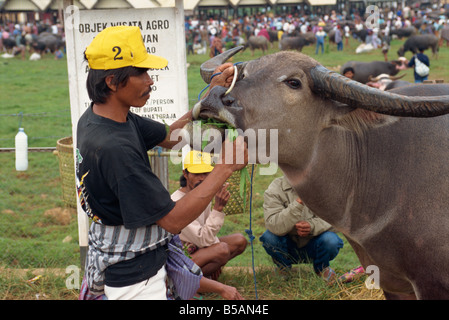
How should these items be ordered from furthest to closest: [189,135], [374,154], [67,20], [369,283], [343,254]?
1. [343,254]
2. [67,20]
3. [369,283]
4. [374,154]
5. [189,135]

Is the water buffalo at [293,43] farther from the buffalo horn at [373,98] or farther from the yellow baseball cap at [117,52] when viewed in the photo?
the yellow baseball cap at [117,52]

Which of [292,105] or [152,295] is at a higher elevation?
[292,105]

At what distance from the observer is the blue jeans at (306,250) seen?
5.14 meters

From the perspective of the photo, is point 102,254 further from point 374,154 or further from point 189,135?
point 374,154

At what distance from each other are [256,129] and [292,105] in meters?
0.27

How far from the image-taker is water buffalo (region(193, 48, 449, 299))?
3053mm

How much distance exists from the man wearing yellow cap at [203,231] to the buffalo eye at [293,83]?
154 centimetres

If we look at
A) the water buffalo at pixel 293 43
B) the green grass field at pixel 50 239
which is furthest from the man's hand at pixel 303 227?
the water buffalo at pixel 293 43

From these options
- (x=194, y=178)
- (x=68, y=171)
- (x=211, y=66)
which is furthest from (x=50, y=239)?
(x=211, y=66)

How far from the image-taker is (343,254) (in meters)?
6.23

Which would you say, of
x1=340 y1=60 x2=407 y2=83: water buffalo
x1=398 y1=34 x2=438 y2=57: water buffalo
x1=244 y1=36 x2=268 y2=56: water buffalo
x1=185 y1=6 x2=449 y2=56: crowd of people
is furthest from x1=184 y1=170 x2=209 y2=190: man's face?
x1=244 y1=36 x2=268 y2=56: water buffalo

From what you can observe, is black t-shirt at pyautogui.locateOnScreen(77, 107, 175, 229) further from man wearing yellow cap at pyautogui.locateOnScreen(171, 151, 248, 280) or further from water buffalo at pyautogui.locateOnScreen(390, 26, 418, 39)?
water buffalo at pyautogui.locateOnScreen(390, 26, 418, 39)
